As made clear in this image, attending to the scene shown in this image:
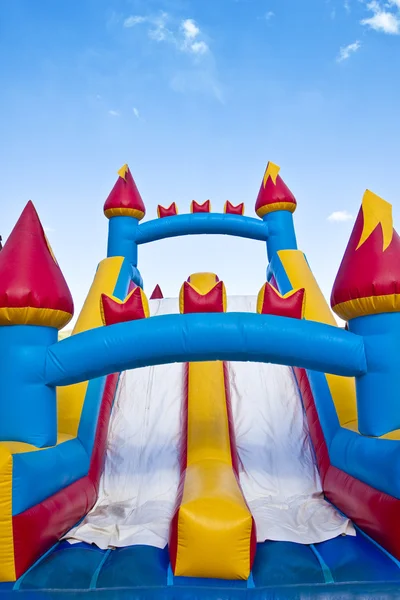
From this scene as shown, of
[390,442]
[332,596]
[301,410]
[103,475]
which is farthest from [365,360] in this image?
[103,475]

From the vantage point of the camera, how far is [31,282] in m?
2.56

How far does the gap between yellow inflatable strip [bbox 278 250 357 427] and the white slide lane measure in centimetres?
52

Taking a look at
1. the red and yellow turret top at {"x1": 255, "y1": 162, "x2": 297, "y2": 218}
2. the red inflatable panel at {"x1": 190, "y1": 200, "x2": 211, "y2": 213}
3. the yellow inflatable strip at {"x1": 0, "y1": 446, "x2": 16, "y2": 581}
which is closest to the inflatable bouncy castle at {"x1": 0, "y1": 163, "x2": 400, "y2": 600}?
the yellow inflatable strip at {"x1": 0, "y1": 446, "x2": 16, "y2": 581}

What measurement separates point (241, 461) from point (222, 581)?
1391 mm

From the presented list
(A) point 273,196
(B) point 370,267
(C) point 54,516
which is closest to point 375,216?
(B) point 370,267

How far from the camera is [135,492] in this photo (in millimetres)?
3191

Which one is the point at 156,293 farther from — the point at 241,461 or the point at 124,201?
the point at 241,461

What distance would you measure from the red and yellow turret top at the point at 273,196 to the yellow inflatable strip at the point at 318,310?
73 cm

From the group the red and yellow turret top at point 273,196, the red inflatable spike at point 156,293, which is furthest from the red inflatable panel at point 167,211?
the red inflatable spike at point 156,293

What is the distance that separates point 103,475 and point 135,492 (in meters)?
0.28

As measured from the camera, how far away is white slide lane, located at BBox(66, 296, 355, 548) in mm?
2604

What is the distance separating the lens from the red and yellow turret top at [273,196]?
5.41m

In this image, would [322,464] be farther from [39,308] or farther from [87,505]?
[39,308]

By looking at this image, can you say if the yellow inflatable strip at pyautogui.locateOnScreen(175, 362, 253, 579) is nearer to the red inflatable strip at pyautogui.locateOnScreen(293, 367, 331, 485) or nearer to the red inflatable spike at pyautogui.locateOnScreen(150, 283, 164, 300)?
the red inflatable strip at pyautogui.locateOnScreen(293, 367, 331, 485)
